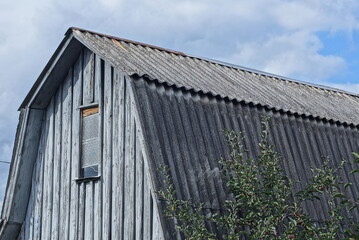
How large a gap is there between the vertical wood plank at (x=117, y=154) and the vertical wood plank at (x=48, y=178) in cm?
186

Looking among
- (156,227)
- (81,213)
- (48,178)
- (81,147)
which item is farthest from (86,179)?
(156,227)

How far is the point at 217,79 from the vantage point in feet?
47.3

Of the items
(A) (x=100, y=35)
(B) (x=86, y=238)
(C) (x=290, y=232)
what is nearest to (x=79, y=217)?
(B) (x=86, y=238)

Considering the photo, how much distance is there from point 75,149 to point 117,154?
131 cm

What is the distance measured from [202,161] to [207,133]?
610mm

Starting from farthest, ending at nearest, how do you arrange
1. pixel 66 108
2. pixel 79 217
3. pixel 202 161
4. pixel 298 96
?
pixel 298 96, pixel 66 108, pixel 79 217, pixel 202 161

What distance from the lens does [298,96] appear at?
53.0 feet

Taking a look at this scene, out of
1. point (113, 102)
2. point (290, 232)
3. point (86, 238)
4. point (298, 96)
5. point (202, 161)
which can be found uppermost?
point (298, 96)

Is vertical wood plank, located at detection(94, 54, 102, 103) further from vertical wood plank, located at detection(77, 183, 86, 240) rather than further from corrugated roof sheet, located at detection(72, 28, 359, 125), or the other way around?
vertical wood plank, located at detection(77, 183, 86, 240)

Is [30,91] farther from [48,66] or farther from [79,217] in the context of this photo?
[79,217]

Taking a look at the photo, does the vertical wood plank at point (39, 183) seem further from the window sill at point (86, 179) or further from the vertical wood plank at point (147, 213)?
the vertical wood plank at point (147, 213)

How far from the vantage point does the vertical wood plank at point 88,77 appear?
13344 millimetres

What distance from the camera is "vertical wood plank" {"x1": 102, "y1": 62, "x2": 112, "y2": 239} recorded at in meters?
12.3

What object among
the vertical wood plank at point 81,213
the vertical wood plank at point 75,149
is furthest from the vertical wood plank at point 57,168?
the vertical wood plank at point 81,213
